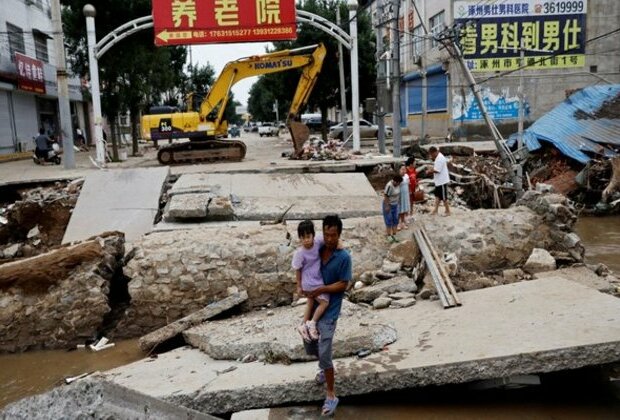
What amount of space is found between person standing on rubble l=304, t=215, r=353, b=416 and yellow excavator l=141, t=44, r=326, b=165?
12860mm

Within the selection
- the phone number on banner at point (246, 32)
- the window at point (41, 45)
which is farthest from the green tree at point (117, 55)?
the window at point (41, 45)

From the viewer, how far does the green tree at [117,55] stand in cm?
2039

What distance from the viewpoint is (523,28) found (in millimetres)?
25984

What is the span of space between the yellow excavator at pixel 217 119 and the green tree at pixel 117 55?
4436 mm

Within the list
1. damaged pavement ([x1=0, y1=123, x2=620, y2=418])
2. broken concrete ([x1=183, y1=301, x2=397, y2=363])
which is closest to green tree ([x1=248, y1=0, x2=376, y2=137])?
damaged pavement ([x1=0, y1=123, x2=620, y2=418])

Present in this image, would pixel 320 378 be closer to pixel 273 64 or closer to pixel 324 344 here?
pixel 324 344

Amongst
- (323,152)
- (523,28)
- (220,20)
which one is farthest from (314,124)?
(323,152)

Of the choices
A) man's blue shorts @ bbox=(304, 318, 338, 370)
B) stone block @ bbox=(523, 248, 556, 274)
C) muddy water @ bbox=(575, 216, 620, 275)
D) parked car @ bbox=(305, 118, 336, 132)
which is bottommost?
muddy water @ bbox=(575, 216, 620, 275)

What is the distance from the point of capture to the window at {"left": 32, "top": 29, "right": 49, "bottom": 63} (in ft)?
90.4

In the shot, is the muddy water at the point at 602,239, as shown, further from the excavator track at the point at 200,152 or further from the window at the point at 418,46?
the window at the point at 418,46

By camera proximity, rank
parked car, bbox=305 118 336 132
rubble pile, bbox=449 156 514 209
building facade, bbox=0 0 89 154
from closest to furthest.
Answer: rubble pile, bbox=449 156 514 209 → building facade, bbox=0 0 89 154 → parked car, bbox=305 118 336 132

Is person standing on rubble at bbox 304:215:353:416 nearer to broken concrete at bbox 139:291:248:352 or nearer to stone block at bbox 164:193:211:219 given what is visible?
broken concrete at bbox 139:291:248:352

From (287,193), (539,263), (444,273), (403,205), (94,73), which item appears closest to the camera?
(444,273)

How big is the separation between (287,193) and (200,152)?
273 inches
